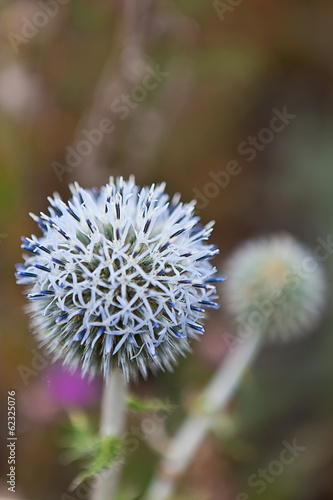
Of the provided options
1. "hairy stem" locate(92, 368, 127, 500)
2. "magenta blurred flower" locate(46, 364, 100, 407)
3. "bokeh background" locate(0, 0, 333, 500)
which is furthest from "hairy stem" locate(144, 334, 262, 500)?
"magenta blurred flower" locate(46, 364, 100, 407)

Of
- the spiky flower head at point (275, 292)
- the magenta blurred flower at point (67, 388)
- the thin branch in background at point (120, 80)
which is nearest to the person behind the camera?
the spiky flower head at point (275, 292)

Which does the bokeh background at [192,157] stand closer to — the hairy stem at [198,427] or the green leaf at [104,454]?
the hairy stem at [198,427]

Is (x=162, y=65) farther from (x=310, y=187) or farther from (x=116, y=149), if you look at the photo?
(x=310, y=187)

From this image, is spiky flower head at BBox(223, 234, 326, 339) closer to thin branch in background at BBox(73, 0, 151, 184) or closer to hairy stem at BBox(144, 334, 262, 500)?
hairy stem at BBox(144, 334, 262, 500)

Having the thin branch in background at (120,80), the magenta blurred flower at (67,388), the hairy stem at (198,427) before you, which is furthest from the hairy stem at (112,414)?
the thin branch in background at (120,80)

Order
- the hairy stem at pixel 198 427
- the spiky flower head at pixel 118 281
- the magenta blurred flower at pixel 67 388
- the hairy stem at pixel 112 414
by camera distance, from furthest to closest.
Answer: the magenta blurred flower at pixel 67 388 < the hairy stem at pixel 198 427 < the hairy stem at pixel 112 414 < the spiky flower head at pixel 118 281

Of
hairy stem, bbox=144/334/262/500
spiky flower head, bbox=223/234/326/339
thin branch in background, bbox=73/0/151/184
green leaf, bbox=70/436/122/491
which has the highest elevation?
thin branch in background, bbox=73/0/151/184

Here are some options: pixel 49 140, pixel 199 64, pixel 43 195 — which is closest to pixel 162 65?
pixel 199 64
